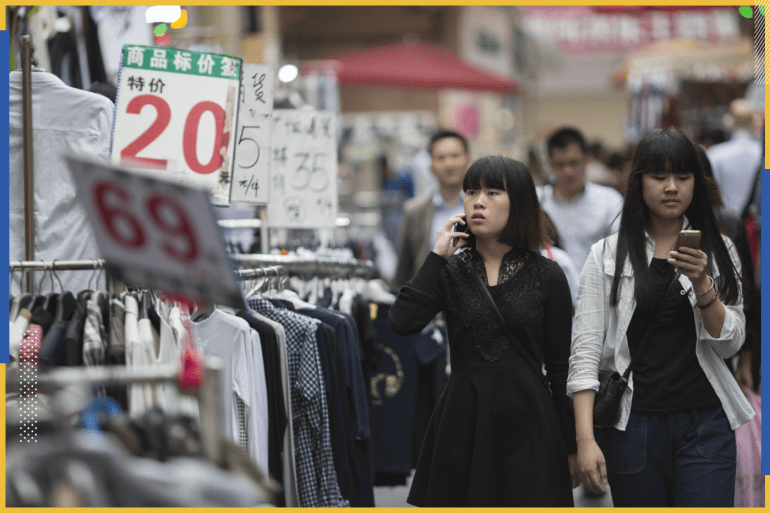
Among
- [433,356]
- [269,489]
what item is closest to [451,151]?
[433,356]

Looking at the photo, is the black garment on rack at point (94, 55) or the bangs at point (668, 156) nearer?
the bangs at point (668, 156)

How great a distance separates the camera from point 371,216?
35.7ft

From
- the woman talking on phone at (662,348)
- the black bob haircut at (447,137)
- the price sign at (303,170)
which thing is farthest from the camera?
the black bob haircut at (447,137)

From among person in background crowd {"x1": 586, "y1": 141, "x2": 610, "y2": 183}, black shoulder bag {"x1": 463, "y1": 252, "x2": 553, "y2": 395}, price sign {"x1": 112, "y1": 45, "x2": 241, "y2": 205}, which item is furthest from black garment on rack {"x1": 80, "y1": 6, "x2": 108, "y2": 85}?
person in background crowd {"x1": 586, "y1": 141, "x2": 610, "y2": 183}

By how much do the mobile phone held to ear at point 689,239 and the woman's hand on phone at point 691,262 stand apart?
2 centimetres

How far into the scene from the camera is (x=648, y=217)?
316 cm

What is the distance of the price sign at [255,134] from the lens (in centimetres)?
460

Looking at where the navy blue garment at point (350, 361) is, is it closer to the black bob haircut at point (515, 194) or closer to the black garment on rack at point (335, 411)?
the black garment on rack at point (335, 411)

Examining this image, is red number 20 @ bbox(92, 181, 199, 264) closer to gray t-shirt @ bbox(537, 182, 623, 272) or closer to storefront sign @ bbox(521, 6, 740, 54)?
gray t-shirt @ bbox(537, 182, 623, 272)

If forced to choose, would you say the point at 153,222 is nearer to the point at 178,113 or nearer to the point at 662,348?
the point at 662,348

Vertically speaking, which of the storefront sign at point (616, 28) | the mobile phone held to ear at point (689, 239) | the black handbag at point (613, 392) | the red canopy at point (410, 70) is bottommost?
the black handbag at point (613, 392)

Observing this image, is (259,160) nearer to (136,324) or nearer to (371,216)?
(136,324)

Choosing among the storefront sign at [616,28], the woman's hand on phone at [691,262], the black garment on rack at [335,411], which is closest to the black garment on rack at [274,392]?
the black garment on rack at [335,411]

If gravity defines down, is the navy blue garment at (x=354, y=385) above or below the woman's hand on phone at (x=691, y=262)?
below
